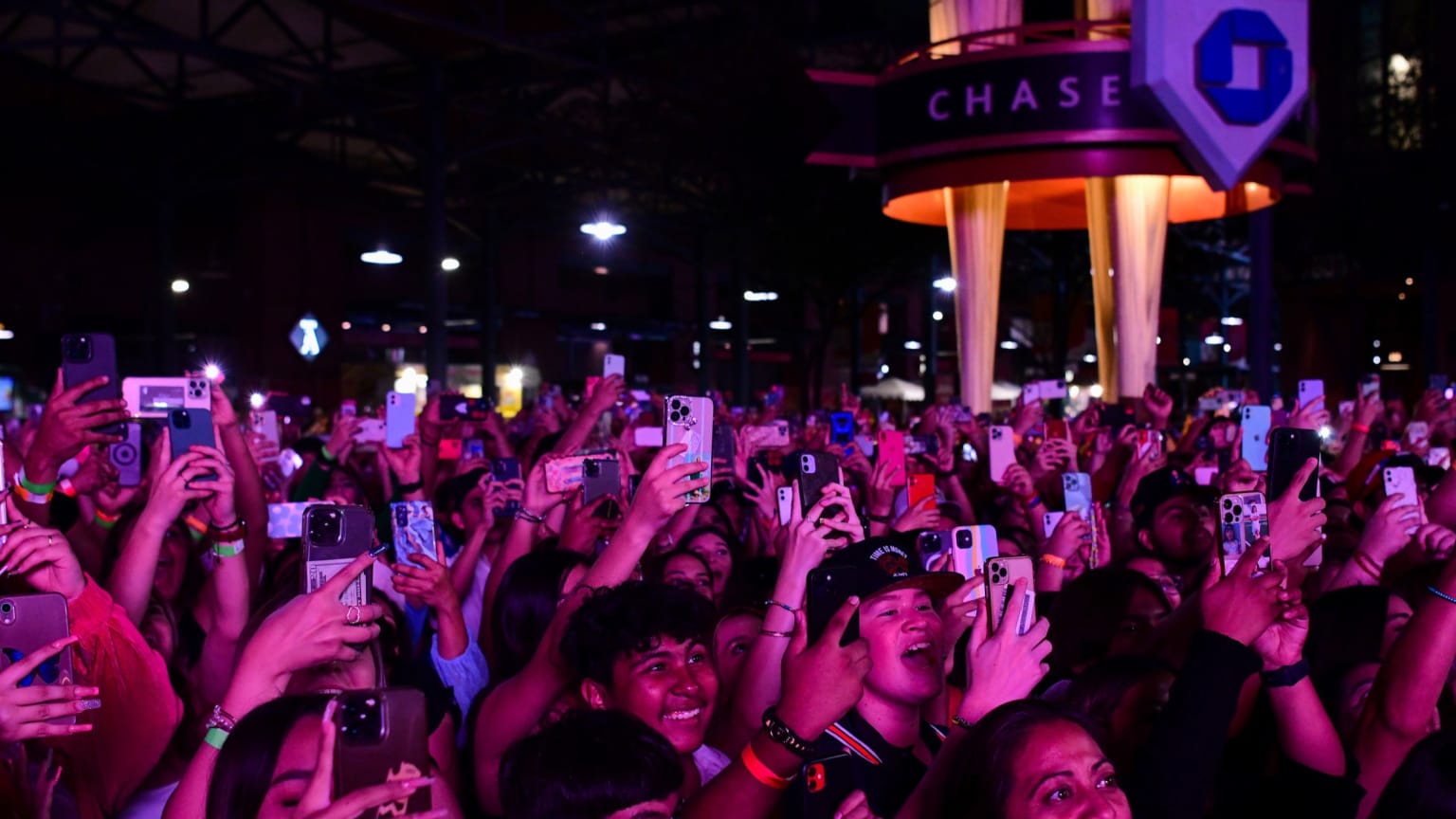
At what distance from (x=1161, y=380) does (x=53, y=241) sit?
90.2 feet

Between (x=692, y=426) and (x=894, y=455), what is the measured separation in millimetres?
2156

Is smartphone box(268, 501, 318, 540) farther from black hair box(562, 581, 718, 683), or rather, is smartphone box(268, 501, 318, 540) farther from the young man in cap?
the young man in cap

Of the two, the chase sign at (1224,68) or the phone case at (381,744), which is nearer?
the phone case at (381,744)

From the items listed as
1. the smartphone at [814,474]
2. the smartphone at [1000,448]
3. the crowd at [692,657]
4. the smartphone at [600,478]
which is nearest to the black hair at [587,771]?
the crowd at [692,657]

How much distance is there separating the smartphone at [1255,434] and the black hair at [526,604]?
376 centimetres

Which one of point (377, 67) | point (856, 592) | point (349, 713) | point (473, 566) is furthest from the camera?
point (377, 67)

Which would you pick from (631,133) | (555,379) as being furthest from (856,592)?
(555,379)

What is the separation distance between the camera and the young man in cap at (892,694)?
3.23 m

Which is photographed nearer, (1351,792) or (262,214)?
(1351,792)

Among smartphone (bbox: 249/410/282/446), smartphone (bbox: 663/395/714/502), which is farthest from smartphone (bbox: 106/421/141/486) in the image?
smartphone (bbox: 663/395/714/502)

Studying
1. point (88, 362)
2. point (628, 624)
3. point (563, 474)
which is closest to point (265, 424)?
point (563, 474)

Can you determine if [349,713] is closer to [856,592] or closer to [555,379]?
[856,592]

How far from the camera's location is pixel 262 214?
103 feet

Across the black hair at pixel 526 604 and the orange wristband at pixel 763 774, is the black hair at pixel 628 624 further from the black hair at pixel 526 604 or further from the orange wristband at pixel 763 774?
the orange wristband at pixel 763 774
